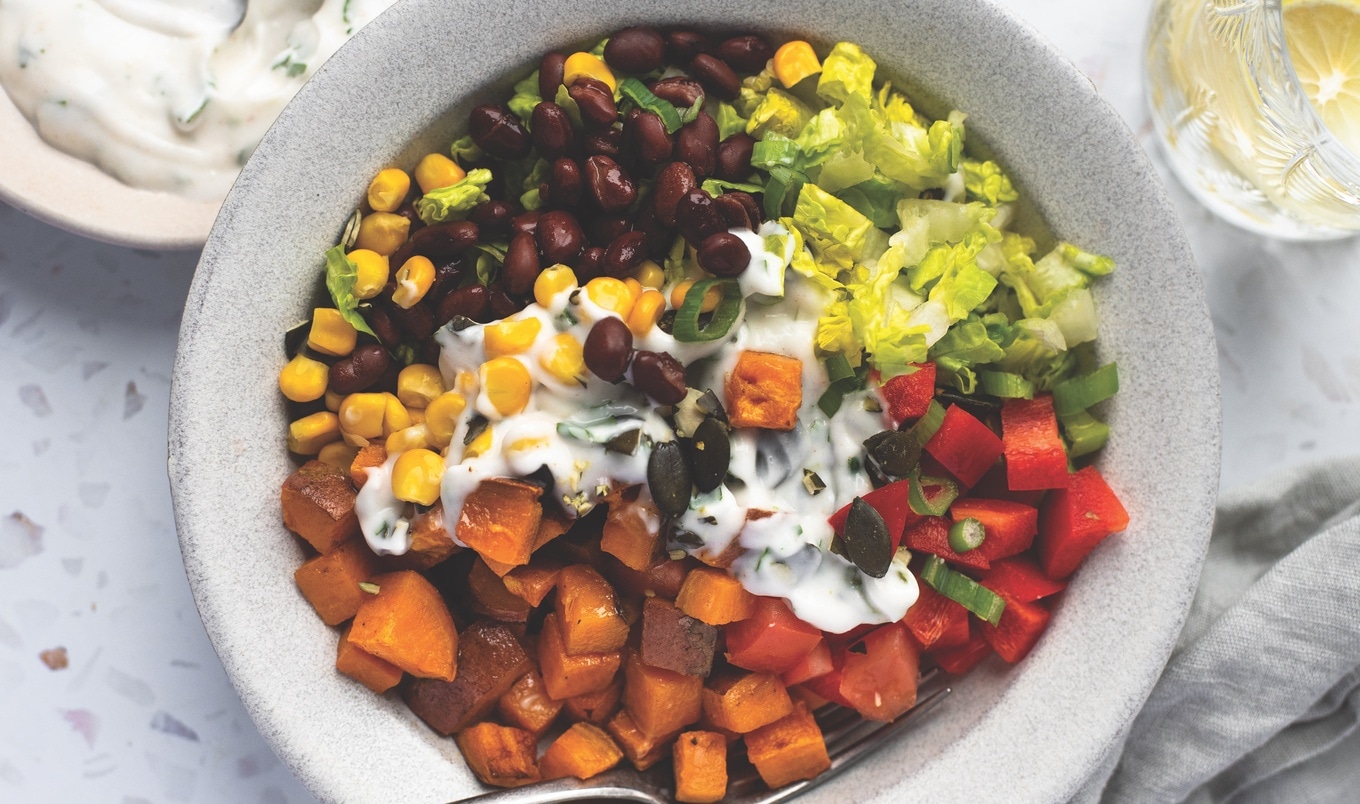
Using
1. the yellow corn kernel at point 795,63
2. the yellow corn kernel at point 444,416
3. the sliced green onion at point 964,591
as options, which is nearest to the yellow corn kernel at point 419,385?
the yellow corn kernel at point 444,416

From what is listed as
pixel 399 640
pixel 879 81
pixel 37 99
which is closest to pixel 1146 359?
pixel 879 81

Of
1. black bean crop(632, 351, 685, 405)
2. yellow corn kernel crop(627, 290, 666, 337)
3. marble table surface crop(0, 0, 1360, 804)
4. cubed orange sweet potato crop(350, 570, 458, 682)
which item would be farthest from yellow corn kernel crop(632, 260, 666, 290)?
marble table surface crop(0, 0, 1360, 804)

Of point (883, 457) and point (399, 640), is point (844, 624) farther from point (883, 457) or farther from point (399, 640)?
point (399, 640)

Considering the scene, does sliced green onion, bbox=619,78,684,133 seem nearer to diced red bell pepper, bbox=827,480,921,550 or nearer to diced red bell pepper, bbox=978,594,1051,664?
diced red bell pepper, bbox=827,480,921,550

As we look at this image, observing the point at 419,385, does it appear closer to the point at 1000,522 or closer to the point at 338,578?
the point at 338,578

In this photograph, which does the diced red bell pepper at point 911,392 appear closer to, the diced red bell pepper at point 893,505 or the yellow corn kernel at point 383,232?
the diced red bell pepper at point 893,505
